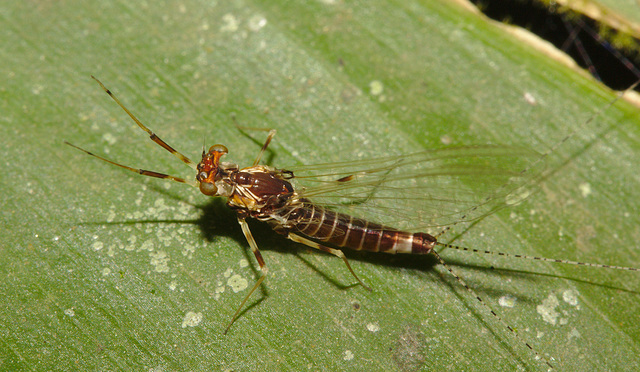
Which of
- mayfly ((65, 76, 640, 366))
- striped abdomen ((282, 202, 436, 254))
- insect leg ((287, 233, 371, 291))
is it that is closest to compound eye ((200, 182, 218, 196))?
mayfly ((65, 76, 640, 366))

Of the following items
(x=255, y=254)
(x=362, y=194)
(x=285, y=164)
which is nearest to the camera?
(x=255, y=254)

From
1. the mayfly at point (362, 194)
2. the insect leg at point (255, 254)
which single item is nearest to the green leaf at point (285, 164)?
the insect leg at point (255, 254)

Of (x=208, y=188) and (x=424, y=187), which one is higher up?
(x=424, y=187)

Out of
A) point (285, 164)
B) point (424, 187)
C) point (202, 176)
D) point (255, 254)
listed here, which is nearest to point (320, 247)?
point (255, 254)

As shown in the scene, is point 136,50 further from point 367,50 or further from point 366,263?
point 366,263

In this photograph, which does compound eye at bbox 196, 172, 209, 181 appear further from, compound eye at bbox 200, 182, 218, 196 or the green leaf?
the green leaf

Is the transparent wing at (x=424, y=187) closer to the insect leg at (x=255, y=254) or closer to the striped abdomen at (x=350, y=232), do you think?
the striped abdomen at (x=350, y=232)

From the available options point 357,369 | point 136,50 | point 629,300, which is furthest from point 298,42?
point 629,300

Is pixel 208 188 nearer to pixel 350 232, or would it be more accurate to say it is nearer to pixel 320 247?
pixel 320 247
